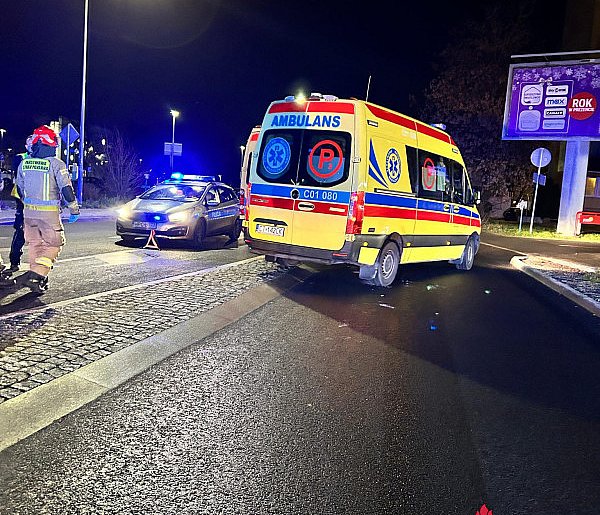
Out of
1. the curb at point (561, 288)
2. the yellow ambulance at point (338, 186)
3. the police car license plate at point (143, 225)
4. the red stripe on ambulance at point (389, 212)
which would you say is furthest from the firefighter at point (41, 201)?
the curb at point (561, 288)

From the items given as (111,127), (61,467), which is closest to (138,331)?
(61,467)

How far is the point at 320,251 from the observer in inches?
344

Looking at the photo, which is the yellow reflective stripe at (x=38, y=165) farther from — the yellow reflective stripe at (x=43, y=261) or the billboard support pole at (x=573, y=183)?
the billboard support pole at (x=573, y=183)

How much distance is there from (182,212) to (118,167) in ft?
72.2

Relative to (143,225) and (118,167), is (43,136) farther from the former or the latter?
(118,167)

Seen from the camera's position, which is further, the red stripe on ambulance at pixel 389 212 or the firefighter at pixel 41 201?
the red stripe on ambulance at pixel 389 212

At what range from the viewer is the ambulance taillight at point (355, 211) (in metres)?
8.43

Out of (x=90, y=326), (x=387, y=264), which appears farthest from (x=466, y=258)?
(x=90, y=326)

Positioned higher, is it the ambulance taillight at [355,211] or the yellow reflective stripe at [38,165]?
the yellow reflective stripe at [38,165]

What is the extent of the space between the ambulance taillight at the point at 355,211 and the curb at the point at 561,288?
3.62 m

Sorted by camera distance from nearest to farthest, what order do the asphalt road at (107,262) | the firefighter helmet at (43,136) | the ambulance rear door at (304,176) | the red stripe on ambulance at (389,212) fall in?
the firefighter helmet at (43,136)
the asphalt road at (107,262)
the ambulance rear door at (304,176)
the red stripe on ambulance at (389,212)

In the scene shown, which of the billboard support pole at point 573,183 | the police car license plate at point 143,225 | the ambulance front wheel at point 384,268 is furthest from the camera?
the billboard support pole at point 573,183

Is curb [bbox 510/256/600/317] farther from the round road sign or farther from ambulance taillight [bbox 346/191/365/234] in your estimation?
the round road sign

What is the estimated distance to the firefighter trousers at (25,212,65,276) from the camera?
23.0ft
